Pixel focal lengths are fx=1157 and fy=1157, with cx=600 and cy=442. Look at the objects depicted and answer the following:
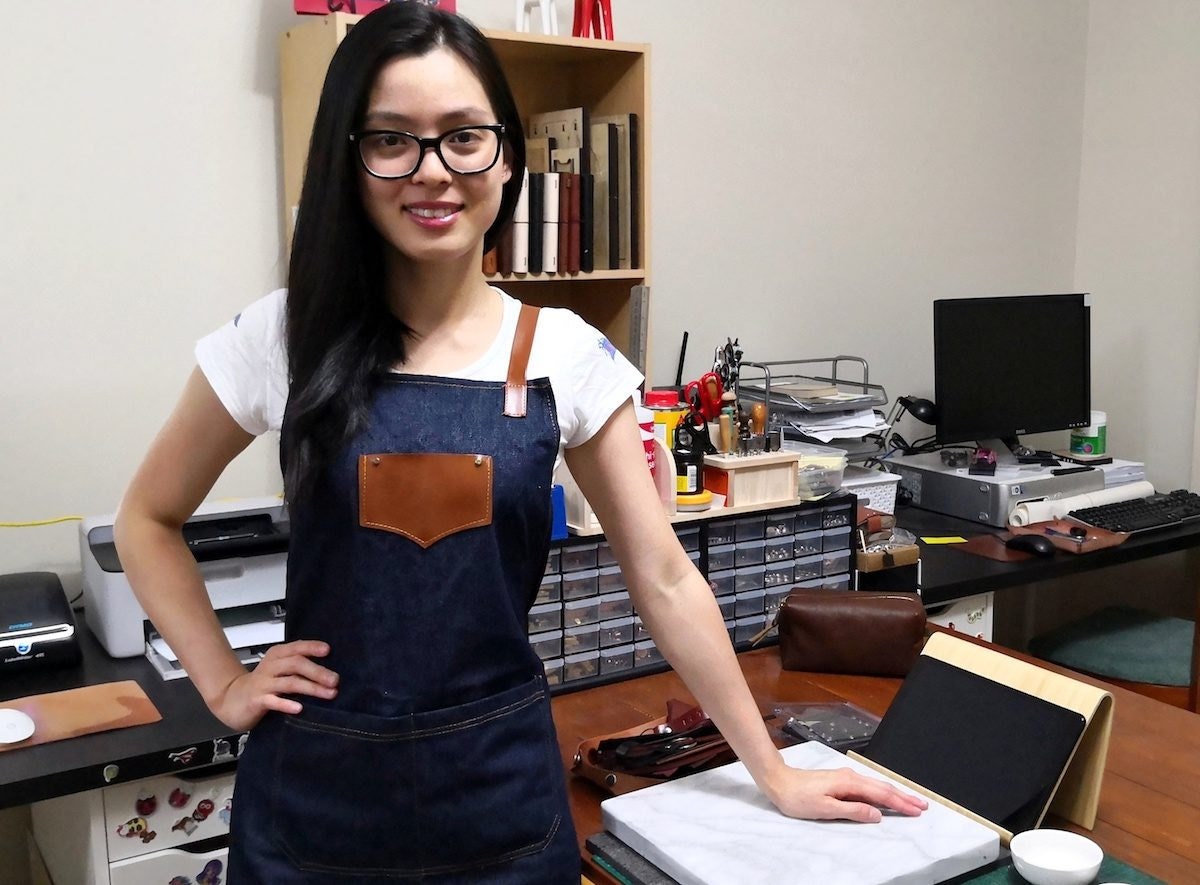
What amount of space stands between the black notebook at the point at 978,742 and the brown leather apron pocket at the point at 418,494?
26.2 inches

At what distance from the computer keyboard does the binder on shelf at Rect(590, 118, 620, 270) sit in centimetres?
141

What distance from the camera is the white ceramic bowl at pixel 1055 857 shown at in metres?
1.19

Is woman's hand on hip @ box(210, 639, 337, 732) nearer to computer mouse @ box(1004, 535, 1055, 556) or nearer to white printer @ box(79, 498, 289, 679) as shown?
white printer @ box(79, 498, 289, 679)

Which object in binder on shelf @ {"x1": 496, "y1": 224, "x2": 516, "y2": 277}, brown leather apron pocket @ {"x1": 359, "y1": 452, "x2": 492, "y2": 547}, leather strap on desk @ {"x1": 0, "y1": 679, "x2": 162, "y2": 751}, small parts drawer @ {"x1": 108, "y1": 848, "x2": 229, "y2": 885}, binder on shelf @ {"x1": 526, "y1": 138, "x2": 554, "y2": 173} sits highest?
binder on shelf @ {"x1": 526, "y1": 138, "x2": 554, "y2": 173}

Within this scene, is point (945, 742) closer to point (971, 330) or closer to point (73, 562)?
point (73, 562)

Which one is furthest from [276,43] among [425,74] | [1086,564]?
[1086,564]

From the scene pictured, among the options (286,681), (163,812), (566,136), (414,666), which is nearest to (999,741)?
(414,666)

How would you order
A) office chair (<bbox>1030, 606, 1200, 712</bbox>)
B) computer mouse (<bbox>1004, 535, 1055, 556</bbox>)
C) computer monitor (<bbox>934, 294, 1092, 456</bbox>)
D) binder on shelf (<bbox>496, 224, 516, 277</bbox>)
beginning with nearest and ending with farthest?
binder on shelf (<bbox>496, 224, 516, 277</bbox>)
computer mouse (<bbox>1004, 535, 1055, 556</bbox>)
office chair (<bbox>1030, 606, 1200, 712</bbox>)
computer monitor (<bbox>934, 294, 1092, 456</bbox>)

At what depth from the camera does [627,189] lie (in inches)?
96.7

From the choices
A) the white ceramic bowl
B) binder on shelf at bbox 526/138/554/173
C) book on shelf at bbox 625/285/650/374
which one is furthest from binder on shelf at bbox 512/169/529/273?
the white ceramic bowl

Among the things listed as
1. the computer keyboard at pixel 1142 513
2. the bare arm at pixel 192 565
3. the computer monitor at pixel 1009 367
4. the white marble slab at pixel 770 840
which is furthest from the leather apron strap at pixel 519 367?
the computer keyboard at pixel 1142 513

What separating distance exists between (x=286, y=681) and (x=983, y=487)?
2239 millimetres

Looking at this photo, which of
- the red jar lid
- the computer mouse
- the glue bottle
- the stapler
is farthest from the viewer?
the computer mouse

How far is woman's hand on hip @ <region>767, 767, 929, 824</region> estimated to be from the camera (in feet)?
4.15
